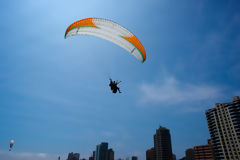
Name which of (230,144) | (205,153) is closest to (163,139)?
(205,153)

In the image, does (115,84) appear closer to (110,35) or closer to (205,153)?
(110,35)

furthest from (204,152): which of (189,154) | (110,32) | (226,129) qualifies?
(110,32)

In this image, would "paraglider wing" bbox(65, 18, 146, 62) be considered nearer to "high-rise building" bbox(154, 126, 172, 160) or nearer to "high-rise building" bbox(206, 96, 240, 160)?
"high-rise building" bbox(206, 96, 240, 160)

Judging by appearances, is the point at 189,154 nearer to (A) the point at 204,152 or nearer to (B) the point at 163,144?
(B) the point at 163,144

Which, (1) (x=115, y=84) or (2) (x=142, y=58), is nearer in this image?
(1) (x=115, y=84)

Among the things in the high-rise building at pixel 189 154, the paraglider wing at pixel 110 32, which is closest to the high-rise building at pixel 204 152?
the high-rise building at pixel 189 154

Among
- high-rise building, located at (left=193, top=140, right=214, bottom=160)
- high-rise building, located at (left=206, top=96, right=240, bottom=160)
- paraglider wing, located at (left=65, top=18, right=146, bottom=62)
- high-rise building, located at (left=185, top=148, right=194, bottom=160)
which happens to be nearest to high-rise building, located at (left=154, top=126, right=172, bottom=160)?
high-rise building, located at (left=193, top=140, right=214, bottom=160)

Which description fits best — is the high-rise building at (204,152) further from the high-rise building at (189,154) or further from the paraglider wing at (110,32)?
the paraglider wing at (110,32)
